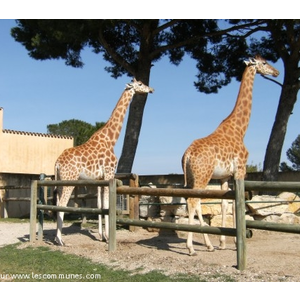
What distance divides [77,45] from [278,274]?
41.5 ft

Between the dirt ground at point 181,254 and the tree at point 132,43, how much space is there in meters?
5.69

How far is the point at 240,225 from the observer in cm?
552

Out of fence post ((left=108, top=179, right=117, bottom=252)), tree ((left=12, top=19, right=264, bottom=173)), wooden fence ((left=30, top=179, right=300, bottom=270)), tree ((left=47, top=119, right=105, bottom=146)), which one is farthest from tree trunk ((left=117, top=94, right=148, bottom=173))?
tree ((left=47, top=119, right=105, bottom=146))

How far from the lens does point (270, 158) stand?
14211 millimetres

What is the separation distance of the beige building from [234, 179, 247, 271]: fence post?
14726mm

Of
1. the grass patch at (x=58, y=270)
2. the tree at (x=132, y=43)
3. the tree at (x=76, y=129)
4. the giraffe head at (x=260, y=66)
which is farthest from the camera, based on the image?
the tree at (x=76, y=129)

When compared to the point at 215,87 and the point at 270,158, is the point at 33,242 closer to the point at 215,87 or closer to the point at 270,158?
the point at 270,158

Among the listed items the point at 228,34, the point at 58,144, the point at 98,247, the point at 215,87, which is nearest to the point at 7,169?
the point at 58,144

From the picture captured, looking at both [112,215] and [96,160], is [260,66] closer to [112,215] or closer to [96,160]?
[96,160]

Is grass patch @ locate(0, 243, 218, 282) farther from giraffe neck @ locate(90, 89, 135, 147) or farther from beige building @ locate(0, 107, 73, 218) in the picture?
beige building @ locate(0, 107, 73, 218)

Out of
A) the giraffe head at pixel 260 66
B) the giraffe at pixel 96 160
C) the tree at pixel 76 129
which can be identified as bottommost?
the giraffe at pixel 96 160

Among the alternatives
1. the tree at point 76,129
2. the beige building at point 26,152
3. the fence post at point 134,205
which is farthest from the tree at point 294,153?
the fence post at point 134,205

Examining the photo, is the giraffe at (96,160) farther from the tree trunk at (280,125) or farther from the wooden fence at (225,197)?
the tree trunk at (280,125)

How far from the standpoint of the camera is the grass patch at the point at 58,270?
17.3ft
